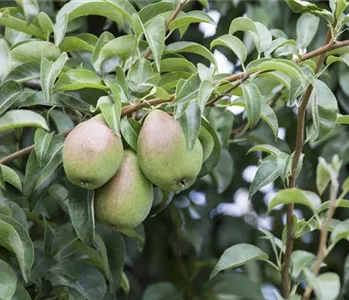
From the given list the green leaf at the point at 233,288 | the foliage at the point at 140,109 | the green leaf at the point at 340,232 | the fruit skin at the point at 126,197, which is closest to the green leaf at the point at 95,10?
the foliage at the point at 140,109

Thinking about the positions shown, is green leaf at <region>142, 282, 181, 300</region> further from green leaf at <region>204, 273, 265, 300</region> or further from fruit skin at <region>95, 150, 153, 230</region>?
fruit skin at <region>95, 150, 153, 230</region>

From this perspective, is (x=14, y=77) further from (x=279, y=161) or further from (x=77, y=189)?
(x=279, y=161)

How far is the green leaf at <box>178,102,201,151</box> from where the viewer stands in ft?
3.37

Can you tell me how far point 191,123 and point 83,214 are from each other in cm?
21

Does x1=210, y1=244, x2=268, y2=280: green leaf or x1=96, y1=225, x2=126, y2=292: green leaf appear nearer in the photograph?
x1=210, y1=244, x2=268, y2=280: green leaf

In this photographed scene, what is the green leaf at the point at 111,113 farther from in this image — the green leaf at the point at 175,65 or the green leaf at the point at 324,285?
the green leaf at the point at 324,285

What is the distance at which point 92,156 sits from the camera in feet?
3.42

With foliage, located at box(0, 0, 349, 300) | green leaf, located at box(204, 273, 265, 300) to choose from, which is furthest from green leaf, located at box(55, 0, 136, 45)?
green leaf, located at box(204, 273, 265, 300)

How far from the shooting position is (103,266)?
4.55ft

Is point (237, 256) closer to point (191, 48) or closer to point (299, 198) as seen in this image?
point (299, 198)

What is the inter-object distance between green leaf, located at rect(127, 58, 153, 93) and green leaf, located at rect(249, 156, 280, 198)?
181mm

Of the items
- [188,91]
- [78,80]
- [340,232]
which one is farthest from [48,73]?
[340,232]

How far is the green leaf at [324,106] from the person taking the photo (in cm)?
110

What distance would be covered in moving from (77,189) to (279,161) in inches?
10.3
